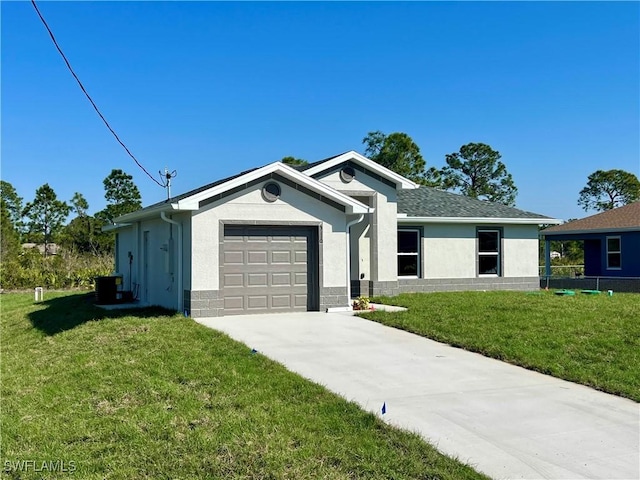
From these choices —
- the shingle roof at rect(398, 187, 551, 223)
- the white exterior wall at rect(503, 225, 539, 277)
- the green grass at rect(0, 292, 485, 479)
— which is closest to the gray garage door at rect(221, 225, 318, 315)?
the green grass at rect(0, 292, 485, 479)

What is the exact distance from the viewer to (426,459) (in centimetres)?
470

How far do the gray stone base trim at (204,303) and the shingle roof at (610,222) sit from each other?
1928 centimetres

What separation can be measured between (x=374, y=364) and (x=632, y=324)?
5.79m

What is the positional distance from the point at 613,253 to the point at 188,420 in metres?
24.7

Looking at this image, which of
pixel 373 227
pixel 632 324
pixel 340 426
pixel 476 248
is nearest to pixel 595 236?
pixel 476 248

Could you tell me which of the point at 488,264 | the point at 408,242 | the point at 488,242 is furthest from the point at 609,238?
the point at 408,242

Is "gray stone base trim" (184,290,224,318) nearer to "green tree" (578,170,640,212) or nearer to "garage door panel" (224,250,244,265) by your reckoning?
"garage door panel" (224,250,244,265)

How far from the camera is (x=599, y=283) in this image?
23531 mm

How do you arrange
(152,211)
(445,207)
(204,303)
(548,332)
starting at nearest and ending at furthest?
(548,332)
(204,303)
(152,211)
(445,207)

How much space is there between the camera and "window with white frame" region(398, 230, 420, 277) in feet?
63.8

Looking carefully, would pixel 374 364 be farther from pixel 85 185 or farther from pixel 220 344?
pixel 85 185

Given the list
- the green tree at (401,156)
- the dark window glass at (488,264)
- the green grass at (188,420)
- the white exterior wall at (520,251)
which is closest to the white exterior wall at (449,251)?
the dark window glass at (488,264)

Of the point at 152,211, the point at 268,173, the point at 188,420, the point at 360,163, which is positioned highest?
the point at 360,163

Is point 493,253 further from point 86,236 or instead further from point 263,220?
point 86,236
